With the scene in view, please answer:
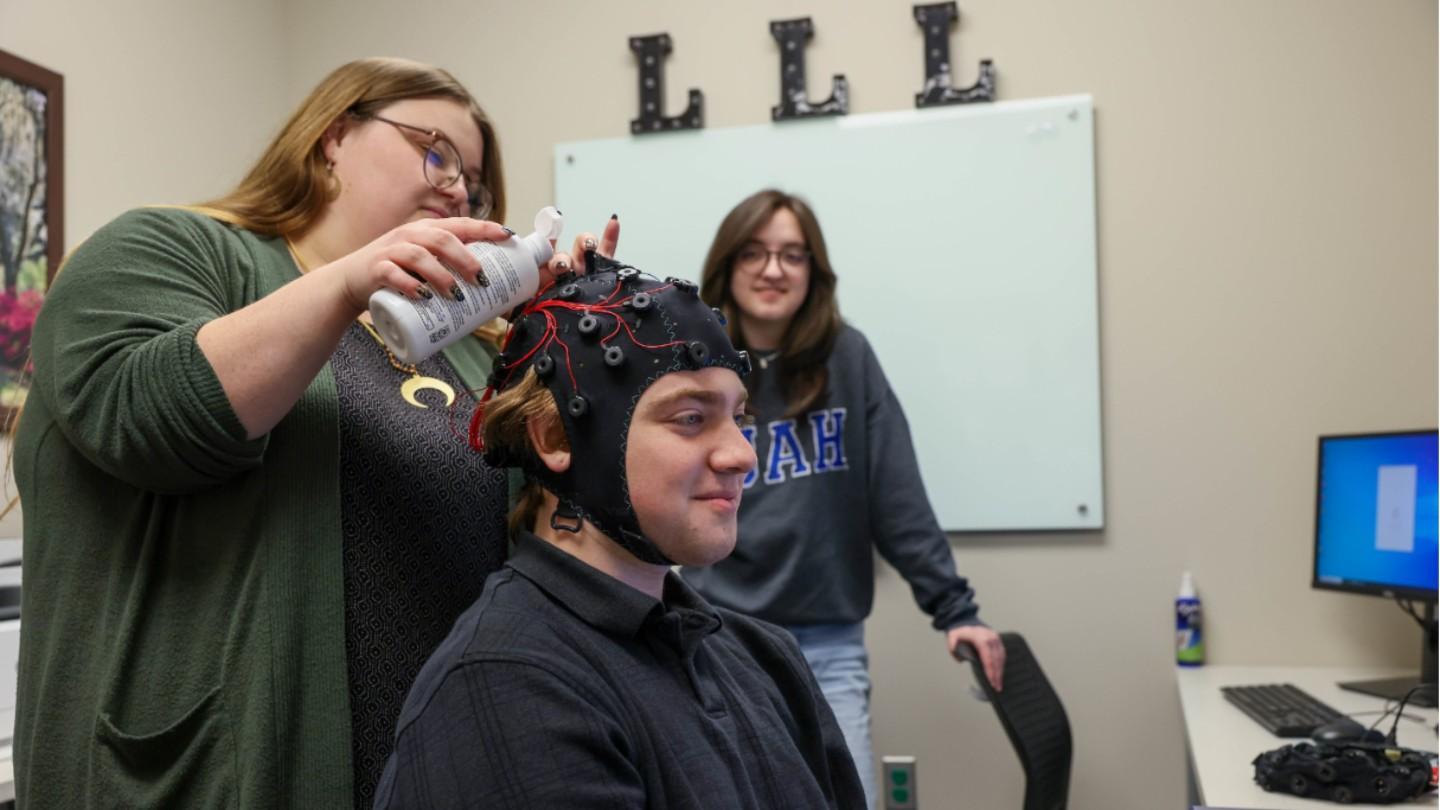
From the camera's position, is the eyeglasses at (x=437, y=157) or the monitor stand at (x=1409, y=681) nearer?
the eyeglasses at (x=437, y=157)

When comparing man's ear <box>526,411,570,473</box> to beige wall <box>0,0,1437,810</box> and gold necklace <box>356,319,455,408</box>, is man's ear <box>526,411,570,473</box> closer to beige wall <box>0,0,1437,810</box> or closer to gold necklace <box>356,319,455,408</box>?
gold necklace <box>356,319,455,408</box>

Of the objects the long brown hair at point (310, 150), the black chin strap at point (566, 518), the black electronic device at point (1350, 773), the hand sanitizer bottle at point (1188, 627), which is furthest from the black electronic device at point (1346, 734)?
the long brown hair at point (310, 150)

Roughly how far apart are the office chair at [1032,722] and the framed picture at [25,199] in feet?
6.40

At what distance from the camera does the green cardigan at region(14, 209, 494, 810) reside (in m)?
1.10

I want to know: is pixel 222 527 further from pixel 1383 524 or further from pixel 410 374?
pixel 1383 524

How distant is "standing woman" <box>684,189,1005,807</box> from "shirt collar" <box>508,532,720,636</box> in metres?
1.37

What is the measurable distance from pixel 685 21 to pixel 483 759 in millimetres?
2778

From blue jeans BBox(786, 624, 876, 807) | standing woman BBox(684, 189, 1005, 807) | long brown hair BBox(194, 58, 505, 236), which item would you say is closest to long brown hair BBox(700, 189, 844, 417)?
standing woman BBox(684, 189, 1005, 807)

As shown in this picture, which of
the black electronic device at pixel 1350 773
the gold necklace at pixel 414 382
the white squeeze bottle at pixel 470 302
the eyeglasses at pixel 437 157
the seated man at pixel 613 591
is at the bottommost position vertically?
the black electronic device at pixel 1350 773

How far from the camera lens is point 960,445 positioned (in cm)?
321

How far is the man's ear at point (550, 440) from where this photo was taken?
3.80 ft

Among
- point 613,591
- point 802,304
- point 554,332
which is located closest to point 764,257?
point 802,304

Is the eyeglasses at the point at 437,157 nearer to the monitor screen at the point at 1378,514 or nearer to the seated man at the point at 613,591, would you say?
the seated man at the point at 613,591

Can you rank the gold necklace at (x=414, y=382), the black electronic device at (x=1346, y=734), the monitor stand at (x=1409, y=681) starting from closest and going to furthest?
the gold necklace at (x=414, y=382) < the black electronic device at (x=1346, y=734) < the monitor stand at (x=1409, y=681)
